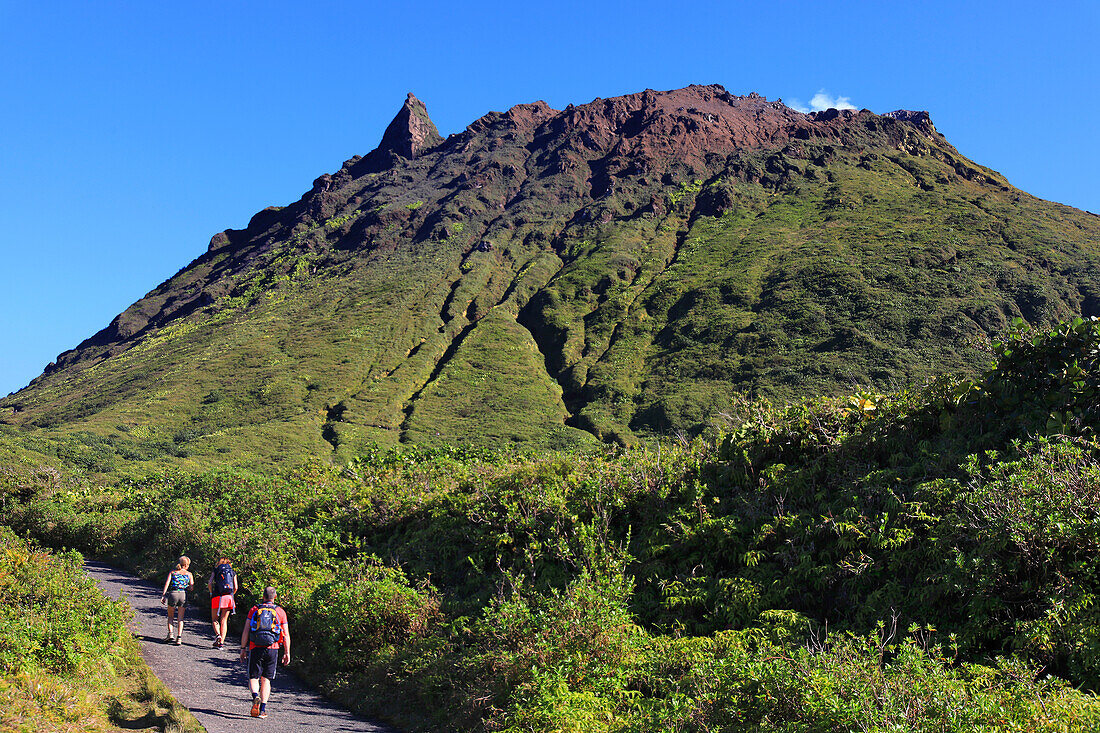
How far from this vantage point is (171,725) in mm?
8133

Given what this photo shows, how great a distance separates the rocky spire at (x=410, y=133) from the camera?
611 ft

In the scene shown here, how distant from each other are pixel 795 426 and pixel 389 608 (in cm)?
656

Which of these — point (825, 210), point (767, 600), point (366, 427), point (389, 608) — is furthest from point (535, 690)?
point (825, 210)

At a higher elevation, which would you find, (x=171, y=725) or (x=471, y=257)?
(x=471, y=257)

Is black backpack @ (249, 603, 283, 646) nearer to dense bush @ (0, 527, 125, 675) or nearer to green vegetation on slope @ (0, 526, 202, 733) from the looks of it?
green vegetation on slope @ (0, 526, 202, 733)

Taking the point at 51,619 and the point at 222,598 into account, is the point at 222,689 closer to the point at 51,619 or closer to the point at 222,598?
the point at 51,619

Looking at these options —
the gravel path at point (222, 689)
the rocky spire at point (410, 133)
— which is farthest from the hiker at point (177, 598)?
the rocky spire at point (410, 133)

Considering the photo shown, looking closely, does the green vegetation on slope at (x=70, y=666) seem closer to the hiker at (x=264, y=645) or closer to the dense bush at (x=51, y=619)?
the dense bush at (x=51, y=619)

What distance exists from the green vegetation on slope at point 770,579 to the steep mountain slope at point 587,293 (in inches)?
2035

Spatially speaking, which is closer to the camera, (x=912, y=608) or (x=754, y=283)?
(x=912, y=608)

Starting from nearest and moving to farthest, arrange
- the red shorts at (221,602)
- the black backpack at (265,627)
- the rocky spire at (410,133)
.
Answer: the black backpack at (265,627), the red shorts at (221,602), the rocky spire at (410,133)

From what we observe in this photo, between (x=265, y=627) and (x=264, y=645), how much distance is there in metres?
0.23

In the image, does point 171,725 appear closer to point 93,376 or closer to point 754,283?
point 754,283

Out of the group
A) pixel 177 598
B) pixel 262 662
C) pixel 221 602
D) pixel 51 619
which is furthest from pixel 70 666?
pixel 221 602
